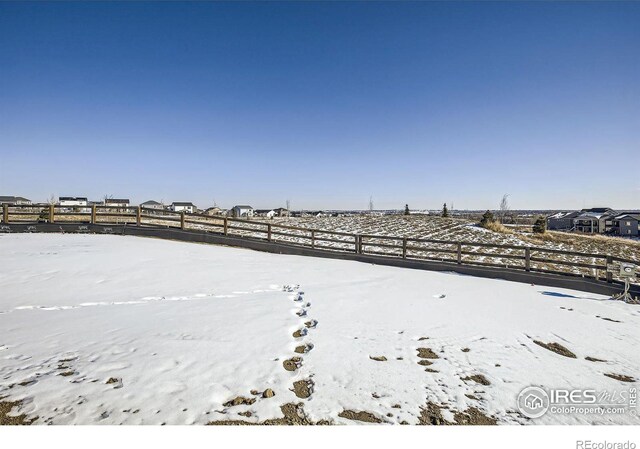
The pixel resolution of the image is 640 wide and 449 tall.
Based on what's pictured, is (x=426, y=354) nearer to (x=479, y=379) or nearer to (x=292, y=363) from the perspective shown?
(x=479, y=379)

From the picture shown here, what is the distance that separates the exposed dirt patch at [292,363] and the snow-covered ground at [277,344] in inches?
0.5

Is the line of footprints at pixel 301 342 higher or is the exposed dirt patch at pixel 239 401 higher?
the exposed dirt patch at pixel 239 401

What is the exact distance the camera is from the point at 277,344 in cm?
438

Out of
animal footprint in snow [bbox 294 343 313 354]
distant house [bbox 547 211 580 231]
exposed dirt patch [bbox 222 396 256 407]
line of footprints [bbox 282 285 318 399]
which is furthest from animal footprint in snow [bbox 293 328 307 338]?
distant house [bbox 547 211 580 231]

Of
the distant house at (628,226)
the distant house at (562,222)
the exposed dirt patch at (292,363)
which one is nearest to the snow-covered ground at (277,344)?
the exposed dirt patch at (292,363)

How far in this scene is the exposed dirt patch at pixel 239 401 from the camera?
9.78 feet

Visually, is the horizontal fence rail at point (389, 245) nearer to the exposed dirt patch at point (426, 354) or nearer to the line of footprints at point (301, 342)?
the line of footprints at point (301, 342)

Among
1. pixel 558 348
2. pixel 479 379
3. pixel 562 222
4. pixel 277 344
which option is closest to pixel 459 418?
pixel 479 379

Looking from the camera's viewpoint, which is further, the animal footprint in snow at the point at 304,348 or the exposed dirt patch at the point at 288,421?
the animal footprint in snow at the point at 304,348

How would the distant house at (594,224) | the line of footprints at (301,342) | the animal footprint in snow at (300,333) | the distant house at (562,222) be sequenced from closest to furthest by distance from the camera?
the line of footprints at (301,342) → the animal footprint in snow at (300,333) → the distant house at (594,224) → the distant house at (562,222)

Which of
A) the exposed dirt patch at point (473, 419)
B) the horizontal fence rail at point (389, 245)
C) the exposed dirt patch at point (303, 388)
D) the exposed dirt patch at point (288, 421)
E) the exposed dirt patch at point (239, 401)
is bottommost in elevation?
the exposed dirt patch at point (473, 419)

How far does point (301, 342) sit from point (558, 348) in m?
4.21

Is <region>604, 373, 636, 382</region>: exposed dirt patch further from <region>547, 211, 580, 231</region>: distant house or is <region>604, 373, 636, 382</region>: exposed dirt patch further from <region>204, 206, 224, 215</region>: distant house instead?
<region>547, 211, 580, 231</region>: distant house

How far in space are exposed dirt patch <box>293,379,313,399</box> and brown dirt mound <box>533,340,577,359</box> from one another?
13.2 feet
